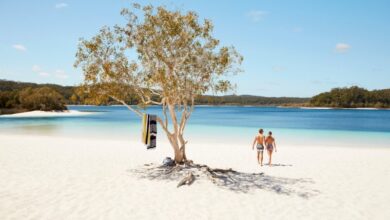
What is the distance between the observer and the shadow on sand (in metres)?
10.6

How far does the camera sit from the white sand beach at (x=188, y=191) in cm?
834

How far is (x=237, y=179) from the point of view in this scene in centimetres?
1195

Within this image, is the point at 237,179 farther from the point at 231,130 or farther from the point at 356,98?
the point at 356,98

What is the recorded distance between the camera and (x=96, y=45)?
12141mm

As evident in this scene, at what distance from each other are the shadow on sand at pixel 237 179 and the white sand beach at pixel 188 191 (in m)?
0.04

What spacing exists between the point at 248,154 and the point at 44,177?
35.5ft

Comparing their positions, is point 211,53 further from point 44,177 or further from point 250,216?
point 44,177

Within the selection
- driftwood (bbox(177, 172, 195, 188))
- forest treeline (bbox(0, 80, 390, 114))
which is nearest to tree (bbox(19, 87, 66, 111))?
forest treeline (bbox(0, 80, 390, 114))

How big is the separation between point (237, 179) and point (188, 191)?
2416 mm

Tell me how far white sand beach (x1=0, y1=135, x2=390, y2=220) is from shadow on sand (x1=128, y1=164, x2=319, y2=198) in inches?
1.4

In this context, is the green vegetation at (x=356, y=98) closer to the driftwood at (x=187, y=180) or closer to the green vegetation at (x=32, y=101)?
the green vegetation at (x=32, y=101)

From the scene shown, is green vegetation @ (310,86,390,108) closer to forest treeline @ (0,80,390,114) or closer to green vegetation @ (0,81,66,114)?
forest treeline @ (0,80,390,114)

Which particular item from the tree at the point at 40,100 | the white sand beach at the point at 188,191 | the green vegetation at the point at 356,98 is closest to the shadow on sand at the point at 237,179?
the white sand beach at the point at 188,191

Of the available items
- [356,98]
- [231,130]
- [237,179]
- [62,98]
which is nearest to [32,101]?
[62,98]
